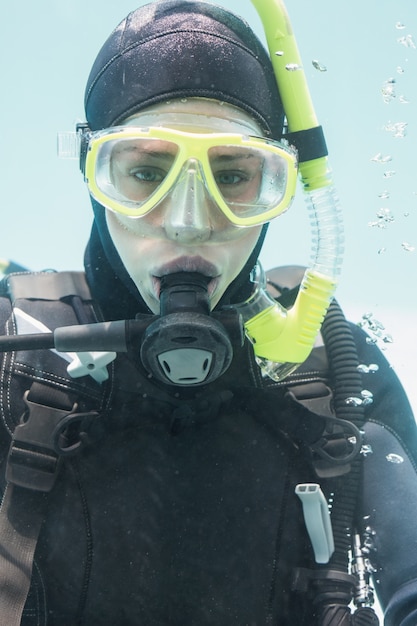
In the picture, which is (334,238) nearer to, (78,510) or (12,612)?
(78,510)

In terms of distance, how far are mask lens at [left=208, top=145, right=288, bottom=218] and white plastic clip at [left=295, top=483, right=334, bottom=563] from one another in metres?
1.04

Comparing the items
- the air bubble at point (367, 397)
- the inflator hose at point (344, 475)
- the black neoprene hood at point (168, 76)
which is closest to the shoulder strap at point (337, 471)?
the inflator hose at point (344, 475)

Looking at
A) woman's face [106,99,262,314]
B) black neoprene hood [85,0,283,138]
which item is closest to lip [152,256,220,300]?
woman's face [106,99,262,314]

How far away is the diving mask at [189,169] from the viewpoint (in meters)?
1.97

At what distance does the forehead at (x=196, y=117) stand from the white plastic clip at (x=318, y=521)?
134 centimetres

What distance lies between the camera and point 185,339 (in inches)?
71.4

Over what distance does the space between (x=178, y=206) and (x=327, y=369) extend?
95 centimetres

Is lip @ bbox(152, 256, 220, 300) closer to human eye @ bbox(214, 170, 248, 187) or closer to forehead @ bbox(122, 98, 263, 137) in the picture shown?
human eye @ bbox(214, 170, 248, 187)

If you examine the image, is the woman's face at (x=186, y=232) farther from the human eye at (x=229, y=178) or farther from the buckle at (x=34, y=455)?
the buckle at (x=34, y=455)

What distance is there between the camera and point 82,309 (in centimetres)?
236

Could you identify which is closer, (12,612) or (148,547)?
(12,612)

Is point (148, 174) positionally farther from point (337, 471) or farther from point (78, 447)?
point (337, 471)

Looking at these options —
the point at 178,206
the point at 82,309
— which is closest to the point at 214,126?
the point at 178,206

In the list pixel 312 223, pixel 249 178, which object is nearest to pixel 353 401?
pixel 312 223
